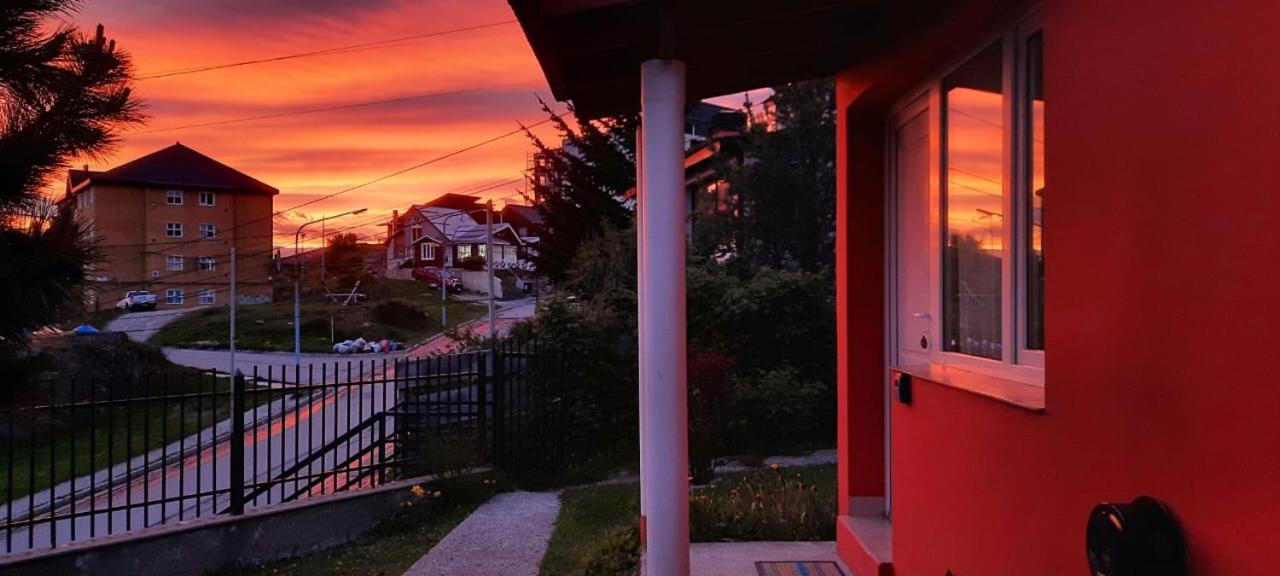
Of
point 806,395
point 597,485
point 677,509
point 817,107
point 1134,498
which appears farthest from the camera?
point 817,107

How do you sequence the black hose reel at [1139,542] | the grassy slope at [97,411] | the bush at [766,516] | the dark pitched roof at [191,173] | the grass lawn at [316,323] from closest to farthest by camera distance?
the black hose reel at [1139,542] → the grassy slope at [97,411] → the bush at [766,516] → the grass lawn at [316,323] → the dark pitched roof at [191,173]

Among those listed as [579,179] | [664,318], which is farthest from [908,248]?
[579,179]

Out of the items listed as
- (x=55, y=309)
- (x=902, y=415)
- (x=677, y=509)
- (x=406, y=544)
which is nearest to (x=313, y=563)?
(x=406, y=544)

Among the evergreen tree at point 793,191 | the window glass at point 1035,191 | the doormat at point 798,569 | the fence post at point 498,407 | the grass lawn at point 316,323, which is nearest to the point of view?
the window glass at point 1035,191

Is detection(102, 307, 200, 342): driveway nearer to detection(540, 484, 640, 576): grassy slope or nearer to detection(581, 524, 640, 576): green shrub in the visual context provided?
detection(540, 484, 640, 576): grassy slope

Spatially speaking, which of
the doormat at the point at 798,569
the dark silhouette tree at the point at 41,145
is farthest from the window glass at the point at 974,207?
the dark silhouette tree at the point at 41,145

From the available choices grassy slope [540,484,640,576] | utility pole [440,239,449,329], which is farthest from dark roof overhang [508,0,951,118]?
utility pole [440,239,449,329]

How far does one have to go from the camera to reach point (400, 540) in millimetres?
7355

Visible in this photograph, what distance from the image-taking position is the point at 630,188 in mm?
21297

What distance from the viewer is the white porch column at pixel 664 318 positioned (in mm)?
3268

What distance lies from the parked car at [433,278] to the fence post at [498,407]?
5143cm

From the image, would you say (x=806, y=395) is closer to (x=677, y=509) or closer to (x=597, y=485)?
(x=597, y=485)

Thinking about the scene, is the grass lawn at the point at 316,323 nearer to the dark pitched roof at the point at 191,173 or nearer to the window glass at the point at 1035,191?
the dark pitched roof at the point at 191,173

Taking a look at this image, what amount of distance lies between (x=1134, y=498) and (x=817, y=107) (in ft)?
43.2
